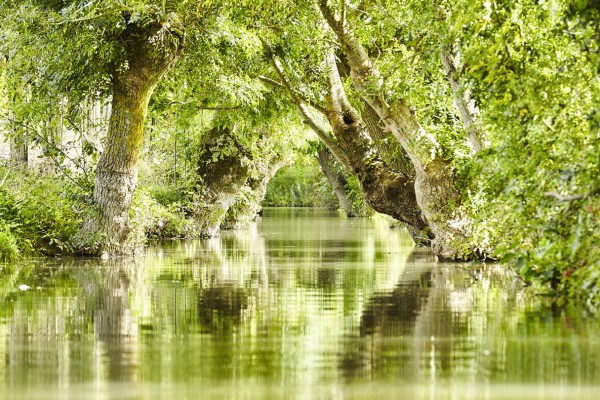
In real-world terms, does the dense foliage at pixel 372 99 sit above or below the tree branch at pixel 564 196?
above

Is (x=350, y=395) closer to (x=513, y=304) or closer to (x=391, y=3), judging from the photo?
(x=513, y=304)

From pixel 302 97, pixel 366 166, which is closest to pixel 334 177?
pixel 302 97

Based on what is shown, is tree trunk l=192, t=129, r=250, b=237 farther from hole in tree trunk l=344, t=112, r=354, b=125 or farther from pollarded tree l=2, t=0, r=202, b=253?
pollarded tree l=2, t=0, r=202, b=253

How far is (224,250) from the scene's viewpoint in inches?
1123

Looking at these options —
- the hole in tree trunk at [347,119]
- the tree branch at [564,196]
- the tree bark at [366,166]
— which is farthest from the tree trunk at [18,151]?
the tree branch at [564,196]

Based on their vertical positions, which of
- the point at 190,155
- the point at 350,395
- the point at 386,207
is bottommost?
the point at 350,395

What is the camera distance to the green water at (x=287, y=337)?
Answer: 8.01 metres

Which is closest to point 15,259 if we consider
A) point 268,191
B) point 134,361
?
point 134,361

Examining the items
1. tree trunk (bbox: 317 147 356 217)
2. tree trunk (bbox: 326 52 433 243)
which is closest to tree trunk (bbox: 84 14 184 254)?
tree trunk (bbox: 326 52 433 243)

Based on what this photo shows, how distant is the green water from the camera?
26.3 feet

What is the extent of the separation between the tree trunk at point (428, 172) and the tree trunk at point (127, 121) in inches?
133

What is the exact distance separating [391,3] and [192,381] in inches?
589

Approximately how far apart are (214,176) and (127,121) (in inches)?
555

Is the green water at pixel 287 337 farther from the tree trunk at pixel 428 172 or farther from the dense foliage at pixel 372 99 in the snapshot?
the tree trunk at pixel 428 172
